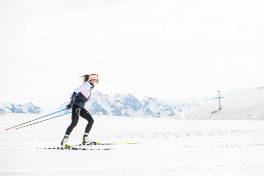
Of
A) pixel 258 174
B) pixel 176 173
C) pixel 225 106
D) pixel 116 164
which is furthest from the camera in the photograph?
pixel 225 106

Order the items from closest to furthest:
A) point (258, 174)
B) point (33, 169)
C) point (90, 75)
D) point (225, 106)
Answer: point (258, 174)
point (33, 169)
point (90, 75)
point (225, 106)

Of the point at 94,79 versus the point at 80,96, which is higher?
the point at 94,79

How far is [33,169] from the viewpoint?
5.66 meters

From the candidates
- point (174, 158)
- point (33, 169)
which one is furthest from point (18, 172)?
point (174, 158)

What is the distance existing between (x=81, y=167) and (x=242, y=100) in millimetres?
194561

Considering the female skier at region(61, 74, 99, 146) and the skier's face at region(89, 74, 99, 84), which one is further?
the skier's face at region(89, 74, 99, 84)

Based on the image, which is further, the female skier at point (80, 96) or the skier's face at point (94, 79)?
the skier's face at point (94, 79)

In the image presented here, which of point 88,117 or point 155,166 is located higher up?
point 88,117

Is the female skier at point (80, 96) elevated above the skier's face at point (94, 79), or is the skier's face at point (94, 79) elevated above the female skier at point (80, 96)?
the skier's face at point (94, 79)

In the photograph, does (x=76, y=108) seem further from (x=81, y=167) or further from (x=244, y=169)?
(x=244, y=169)

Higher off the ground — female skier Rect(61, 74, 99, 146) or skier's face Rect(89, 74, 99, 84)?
skier's face Rect(89, 74, 99, 84)

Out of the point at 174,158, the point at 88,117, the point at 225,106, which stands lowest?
the point at 174,158

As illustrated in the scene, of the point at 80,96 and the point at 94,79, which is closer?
the point at 80,96

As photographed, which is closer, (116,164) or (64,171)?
(64,171)
